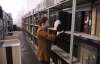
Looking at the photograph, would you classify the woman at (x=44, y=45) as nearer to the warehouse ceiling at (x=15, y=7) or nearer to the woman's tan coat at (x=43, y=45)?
the woman's tan coat at (x=43, y=45)

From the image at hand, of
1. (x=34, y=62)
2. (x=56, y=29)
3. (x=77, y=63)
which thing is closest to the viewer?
(x=77, y=63)

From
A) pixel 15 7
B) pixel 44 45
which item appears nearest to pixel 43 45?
pixel 44 45

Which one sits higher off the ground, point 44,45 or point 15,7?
point 15,7

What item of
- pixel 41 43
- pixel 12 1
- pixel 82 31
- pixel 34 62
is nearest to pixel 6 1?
pixel 12 1

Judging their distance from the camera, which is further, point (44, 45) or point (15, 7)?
point (15, 7)

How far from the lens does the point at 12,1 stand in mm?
11680

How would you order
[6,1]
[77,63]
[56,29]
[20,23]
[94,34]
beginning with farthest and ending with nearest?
[20,23]
[6,1]
[56,29]
[77,63]
[94,34]

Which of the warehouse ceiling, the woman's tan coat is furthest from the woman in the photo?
the warehouse ceiling

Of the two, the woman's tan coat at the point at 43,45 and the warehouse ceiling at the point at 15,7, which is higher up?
the warehouse ceiling at the point at 15,7

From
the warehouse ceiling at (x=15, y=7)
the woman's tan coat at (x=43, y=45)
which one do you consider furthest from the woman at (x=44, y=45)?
the warehouse ceiling at (x=15, y=7)

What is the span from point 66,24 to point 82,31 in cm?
62

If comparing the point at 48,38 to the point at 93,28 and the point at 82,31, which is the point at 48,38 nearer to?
the point at 82,31

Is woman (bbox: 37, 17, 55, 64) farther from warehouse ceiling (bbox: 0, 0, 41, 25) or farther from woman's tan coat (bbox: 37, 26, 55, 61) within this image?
warehouse ceiling (bbox: 0, 0, 41, 25)

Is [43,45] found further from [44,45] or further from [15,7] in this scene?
[15,7]
